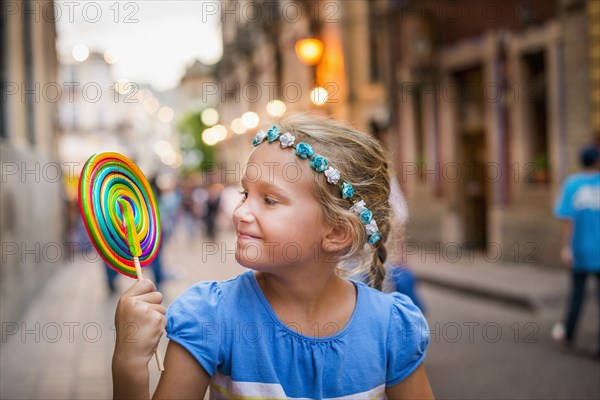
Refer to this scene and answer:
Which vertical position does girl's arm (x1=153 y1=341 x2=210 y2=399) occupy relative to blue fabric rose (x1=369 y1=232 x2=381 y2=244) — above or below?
below

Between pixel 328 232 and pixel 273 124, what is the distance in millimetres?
363

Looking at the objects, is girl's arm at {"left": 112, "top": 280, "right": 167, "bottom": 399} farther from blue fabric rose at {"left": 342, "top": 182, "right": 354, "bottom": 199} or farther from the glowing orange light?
the glowing orange light

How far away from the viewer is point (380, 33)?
1873cm

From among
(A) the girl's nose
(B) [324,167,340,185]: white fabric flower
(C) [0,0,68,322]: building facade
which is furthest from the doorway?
(A) the girl's nose

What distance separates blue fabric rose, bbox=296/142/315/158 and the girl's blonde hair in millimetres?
48

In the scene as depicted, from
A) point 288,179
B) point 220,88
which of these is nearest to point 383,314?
point 288,179

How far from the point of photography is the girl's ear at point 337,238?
6.77 ft

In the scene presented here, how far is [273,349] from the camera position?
1965 mm

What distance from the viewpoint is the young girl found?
1.91 metres

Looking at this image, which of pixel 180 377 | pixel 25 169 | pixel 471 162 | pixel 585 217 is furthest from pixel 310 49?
pixel 180 377

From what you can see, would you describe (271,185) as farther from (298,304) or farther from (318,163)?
(298,304)

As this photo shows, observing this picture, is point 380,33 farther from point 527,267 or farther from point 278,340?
point 278,340

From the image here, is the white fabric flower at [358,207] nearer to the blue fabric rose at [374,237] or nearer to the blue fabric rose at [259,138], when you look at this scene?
the blue fabric rose at [374,237]

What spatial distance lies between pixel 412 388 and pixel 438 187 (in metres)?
13.7
